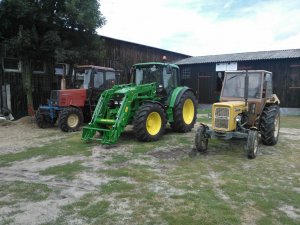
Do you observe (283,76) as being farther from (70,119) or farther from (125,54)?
(70,119)

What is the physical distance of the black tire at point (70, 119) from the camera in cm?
996

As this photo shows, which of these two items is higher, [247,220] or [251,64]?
[251,64]

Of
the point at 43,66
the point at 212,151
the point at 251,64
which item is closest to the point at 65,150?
the point at 212,151

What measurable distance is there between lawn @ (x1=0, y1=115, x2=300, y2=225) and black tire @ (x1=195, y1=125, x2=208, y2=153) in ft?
0.87

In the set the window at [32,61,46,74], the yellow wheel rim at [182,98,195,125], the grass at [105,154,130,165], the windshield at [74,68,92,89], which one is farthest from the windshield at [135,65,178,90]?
the window at [32,61,46,74]

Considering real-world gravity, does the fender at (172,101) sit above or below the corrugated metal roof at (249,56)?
below

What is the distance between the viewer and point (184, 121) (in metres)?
9.74

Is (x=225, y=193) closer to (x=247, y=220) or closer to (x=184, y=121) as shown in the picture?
(x=247, y=220)

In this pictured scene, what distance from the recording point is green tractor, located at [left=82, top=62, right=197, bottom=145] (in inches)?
311

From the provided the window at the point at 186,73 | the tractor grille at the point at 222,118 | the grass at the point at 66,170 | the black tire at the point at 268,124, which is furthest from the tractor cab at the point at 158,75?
the window at the point at 186,73

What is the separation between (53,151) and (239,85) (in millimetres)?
4917

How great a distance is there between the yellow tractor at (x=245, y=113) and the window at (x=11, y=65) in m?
9.90

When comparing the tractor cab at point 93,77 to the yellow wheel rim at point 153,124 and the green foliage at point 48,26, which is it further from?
the yellow wheel rim at point 153,124

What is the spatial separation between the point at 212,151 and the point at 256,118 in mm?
1372
